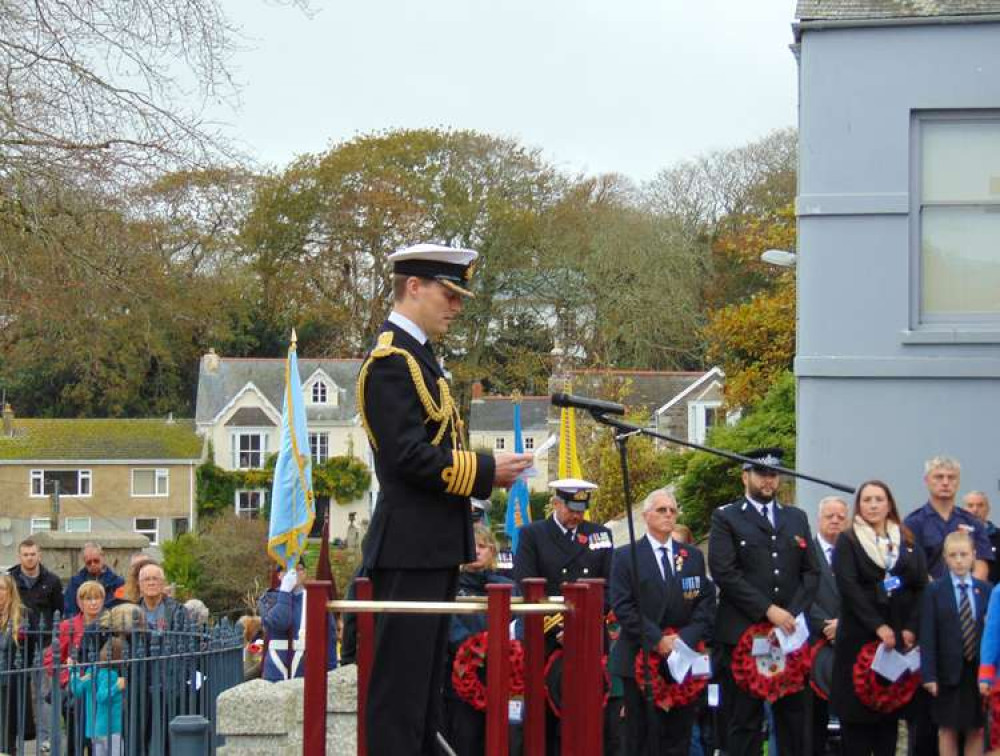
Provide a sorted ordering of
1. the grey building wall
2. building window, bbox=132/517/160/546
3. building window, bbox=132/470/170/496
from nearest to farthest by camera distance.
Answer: the grey building wall, building window, bbox=132/517/160/546, building window, bbox=132/470/170/496

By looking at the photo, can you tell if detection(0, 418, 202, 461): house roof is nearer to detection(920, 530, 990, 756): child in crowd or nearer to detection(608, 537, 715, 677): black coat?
detection(608, 537, 715, 677): black coat

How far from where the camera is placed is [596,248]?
58.8 metres

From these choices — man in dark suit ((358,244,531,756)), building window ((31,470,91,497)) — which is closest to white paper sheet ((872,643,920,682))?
man in dark suit ((358,244,531,756))

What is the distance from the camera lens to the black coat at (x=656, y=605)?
10.7m

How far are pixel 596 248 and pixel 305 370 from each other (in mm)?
17760

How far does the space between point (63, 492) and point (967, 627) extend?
211 ft

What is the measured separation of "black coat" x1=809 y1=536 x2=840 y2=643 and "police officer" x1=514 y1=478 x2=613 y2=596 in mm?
1327

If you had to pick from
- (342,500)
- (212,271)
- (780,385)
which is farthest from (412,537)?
(342,500)

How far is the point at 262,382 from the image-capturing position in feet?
238

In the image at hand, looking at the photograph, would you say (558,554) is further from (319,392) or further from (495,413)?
(319,392)

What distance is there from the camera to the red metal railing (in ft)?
19.7

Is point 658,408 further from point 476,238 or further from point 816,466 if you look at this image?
point 816,466

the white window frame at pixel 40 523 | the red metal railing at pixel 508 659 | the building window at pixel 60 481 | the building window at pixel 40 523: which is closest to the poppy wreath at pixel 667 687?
the red metal railing at pixel 508 659

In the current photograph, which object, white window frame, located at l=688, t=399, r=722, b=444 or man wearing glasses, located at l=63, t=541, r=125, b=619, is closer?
man wearing glasses, located at l=63, t=541, r=125, b=619
